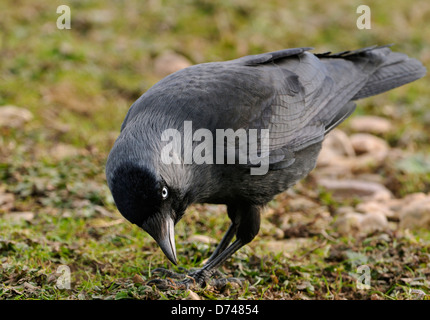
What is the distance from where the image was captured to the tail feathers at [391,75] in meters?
5.29

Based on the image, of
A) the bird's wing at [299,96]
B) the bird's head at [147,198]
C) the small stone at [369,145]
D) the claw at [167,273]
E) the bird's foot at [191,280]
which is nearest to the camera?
the bird's head at [147,198]

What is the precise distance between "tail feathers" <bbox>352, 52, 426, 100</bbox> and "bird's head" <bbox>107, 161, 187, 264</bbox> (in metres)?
2.52

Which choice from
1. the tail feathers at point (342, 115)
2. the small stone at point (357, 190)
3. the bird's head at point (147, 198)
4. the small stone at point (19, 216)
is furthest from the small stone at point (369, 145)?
the bird's head at point (147, 198)

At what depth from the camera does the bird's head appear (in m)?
3.30

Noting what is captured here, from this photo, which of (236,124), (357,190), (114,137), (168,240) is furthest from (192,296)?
(114,137)

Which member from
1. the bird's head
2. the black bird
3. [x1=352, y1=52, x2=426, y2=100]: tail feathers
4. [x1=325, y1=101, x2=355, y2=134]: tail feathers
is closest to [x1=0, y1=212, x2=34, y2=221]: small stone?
the black bird

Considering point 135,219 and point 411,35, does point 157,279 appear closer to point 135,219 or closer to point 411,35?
point 135,219

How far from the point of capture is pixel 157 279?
398 centimetres

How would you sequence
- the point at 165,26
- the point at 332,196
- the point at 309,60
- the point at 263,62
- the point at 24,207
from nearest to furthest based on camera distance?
1. the point at 263,62
2. the point at 309,60
3. the point at 24,207
4. the point at 332,196
5. the point at 165,26

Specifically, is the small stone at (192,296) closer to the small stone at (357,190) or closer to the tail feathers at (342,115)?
the tail feathers at (342,115)

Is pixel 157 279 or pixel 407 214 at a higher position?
pixel 407 214

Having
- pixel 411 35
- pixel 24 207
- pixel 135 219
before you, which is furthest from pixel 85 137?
pixel 411 35

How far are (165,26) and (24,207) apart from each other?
5.19 meters
